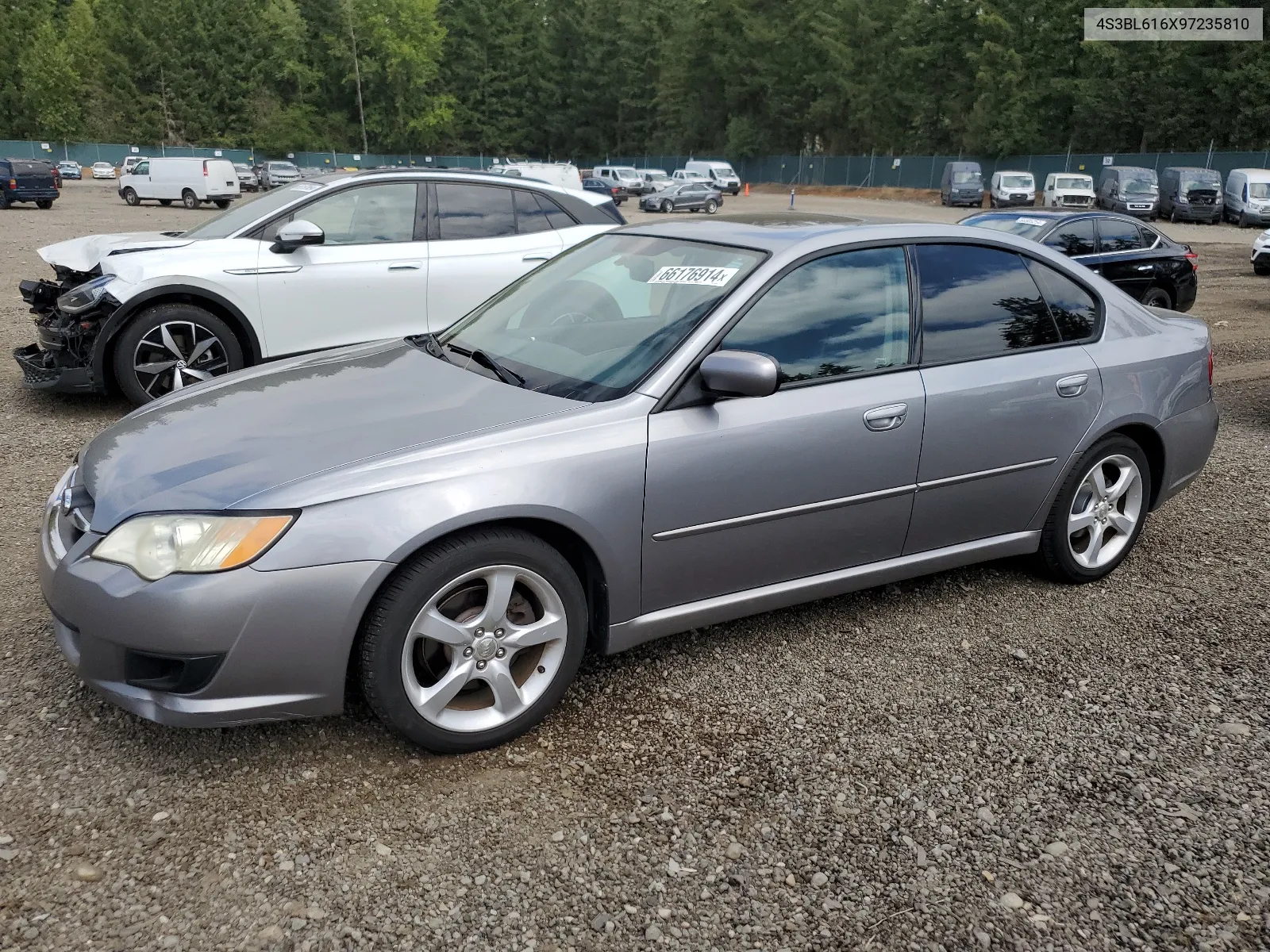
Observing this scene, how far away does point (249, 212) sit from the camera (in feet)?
23.5

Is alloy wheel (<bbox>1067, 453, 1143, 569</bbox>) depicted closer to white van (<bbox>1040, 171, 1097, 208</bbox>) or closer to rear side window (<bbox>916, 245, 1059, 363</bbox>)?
rear side window (<bbox>916, 245, 1059, 363</bbox>)

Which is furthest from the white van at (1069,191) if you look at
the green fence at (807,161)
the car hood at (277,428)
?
the car hood at (277,428)

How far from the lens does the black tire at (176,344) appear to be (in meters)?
6.56

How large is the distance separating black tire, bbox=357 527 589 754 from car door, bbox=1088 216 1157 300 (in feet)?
32.8

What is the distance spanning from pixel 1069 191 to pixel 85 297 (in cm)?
3389

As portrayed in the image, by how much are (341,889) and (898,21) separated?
74.1 m

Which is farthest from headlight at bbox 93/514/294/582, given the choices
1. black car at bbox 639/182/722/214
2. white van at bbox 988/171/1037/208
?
white van at bbox 988/171/1037/208

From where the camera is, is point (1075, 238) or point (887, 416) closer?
point (887, 416)

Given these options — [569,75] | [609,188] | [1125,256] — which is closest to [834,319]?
[1125,256]

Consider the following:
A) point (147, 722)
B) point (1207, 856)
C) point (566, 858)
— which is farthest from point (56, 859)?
point (1207, 856)

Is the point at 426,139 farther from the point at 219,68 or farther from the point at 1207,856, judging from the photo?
the point at 1207,856

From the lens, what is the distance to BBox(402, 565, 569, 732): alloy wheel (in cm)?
295

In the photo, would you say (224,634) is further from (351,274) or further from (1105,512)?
(351,274)

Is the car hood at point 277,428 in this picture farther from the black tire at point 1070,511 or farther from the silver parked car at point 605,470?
the black tire at point 1070,511
